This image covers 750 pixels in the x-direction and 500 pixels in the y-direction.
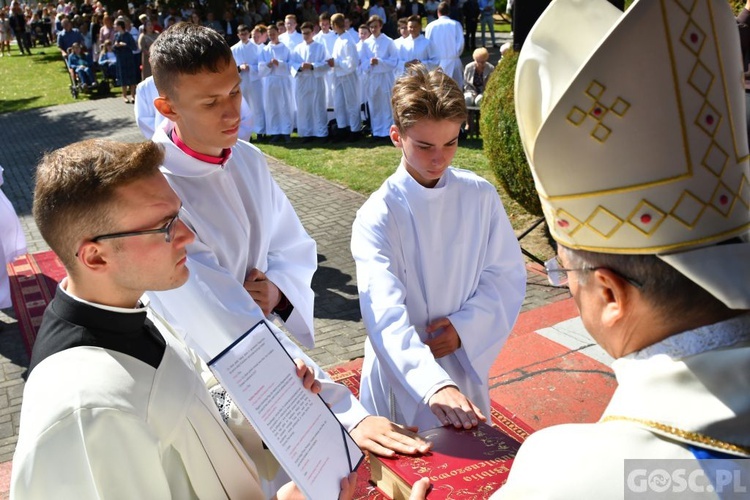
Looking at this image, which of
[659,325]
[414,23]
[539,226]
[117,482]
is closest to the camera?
[659,325]

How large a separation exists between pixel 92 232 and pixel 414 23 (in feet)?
45.1

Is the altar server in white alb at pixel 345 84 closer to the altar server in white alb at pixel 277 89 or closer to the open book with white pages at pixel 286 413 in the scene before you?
the altar server in white alb at pixel 277 89

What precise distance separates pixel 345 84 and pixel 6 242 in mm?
9418

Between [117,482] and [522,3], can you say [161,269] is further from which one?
[522,3]

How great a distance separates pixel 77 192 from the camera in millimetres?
1863

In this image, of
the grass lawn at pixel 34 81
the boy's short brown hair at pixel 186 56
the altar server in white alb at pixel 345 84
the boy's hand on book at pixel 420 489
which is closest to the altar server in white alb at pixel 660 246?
the boy's hand on book at pixel 420 489

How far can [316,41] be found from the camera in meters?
15.5

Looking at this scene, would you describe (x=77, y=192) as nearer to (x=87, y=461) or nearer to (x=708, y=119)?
(x=87, y=461)

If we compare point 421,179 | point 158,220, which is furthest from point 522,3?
point 158,220

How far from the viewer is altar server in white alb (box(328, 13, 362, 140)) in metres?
15.0

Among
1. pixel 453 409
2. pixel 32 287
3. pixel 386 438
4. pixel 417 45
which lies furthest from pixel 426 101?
pixel 417 45

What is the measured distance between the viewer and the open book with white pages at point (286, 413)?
1.88 m

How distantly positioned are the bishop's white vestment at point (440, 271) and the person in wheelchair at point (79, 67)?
890 inches

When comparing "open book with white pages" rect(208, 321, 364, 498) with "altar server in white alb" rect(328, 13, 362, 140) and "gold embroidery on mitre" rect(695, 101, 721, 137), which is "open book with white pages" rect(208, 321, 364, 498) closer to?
"gold embroidery on mitre" rect(695, 101, 721, 137)
